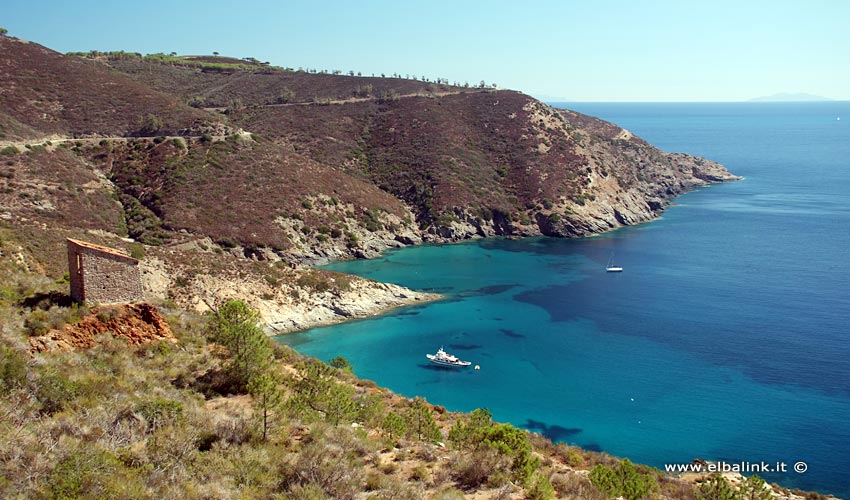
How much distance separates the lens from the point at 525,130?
4407 inches

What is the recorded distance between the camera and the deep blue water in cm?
3541

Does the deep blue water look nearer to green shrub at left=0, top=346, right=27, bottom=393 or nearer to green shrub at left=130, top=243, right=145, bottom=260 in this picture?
green shrub at left=130, top=243, right=145, bottom=260

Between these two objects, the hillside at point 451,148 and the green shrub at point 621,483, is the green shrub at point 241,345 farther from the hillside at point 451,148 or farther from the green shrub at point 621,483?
the hillside at point 451,148

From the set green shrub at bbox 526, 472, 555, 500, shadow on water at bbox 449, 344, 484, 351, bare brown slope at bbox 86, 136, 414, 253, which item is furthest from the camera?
bare brown slope at bbox 86, 136, 414, 253

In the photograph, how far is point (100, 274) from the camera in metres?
19.8

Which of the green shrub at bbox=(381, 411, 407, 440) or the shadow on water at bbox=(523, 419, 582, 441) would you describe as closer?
the green shrub at bbox=(381, 411, 407, 440)

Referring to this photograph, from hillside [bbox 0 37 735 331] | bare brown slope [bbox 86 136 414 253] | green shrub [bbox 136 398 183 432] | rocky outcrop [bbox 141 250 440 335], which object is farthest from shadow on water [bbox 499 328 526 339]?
green shrub [bbox 136 398 183 432]

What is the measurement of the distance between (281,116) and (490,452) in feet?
339

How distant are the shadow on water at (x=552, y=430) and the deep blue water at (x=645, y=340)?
0.46ft

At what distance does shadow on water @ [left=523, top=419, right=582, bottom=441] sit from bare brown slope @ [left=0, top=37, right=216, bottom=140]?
223 ft

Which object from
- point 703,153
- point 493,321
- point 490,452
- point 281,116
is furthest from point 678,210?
point 490,452

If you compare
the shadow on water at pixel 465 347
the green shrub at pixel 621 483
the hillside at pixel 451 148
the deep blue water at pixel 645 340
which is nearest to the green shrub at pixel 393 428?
the green shrub at pixel 621 483

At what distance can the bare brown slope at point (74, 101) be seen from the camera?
76.8 m

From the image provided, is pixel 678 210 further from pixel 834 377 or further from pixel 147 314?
pixel 147 314
